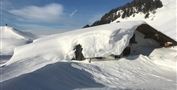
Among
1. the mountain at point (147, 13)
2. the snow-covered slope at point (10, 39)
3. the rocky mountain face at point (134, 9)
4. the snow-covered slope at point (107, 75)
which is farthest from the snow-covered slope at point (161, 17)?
the snow-covered slope at point (107, 75)

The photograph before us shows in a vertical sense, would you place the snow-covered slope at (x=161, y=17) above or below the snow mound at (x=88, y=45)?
above

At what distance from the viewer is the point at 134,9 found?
109m

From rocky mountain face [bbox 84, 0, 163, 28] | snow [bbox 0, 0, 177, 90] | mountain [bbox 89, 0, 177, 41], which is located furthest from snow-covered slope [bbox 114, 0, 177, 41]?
snow [bbox 0, 0, 177, 90]

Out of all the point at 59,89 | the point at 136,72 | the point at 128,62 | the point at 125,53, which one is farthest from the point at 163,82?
the point at 59,89

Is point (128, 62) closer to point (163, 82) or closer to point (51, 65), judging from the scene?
point (163, 82)

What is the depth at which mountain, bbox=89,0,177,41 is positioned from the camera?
95.3 meters

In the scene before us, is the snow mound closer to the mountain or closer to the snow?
the snow

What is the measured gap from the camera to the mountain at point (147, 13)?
313 ft

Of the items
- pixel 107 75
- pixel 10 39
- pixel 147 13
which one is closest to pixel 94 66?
pixel 107 75

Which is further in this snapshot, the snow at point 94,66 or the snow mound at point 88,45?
the snow mound at point 88,45

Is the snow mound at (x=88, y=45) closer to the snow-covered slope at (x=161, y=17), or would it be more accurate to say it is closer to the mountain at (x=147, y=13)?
the snow-covered slope at (x=161, y=17)

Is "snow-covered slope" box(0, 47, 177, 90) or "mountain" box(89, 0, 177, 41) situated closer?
"snow-covered slope" box(0, 47, 177, 90)

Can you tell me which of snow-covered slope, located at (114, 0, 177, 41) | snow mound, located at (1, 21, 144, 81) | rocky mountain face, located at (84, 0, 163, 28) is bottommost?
snow mound, located at (1, 21, 144, 81)

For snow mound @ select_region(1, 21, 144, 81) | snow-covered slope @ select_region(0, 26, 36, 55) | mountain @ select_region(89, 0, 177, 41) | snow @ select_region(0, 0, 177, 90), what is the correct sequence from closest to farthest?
snow @ select_region(0, 0, 177, 90) < snow mound @ select_region(1, 21, 144, 81) < snow-covered slope @ select_region(0, 26, 36, 55) < mountain @ select_region(89, 0, 177, 41)
